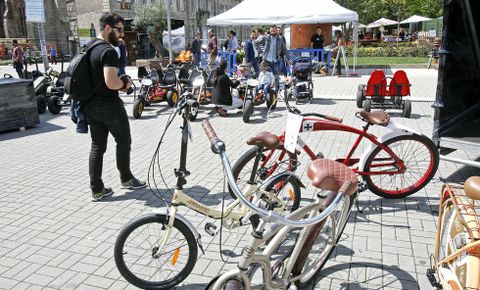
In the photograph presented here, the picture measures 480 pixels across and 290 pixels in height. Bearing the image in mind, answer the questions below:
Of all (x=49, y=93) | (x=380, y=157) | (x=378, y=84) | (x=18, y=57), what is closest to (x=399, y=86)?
(x=378, y=84)

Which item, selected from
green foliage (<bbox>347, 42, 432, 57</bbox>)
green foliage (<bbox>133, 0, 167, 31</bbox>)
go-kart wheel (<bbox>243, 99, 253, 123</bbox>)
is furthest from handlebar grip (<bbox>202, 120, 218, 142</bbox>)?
green foliage (<bbox>133, 0, 167, 31</bbox>)

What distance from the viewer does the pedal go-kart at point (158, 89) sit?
10.0 metres

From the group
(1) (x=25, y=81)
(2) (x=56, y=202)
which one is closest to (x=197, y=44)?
(1) (x=25, y=81)

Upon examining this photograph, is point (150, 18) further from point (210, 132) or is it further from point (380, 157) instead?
point (210, 132)

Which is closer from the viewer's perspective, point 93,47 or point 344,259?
point 344,259

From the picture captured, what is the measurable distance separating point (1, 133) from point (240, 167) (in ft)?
22.0

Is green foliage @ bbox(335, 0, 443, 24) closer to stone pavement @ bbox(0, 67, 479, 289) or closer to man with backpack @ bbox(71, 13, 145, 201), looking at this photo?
stone pavement @ bbox(0, 67, 479, 289)

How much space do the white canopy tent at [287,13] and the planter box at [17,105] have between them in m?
8.34

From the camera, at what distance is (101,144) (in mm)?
4648

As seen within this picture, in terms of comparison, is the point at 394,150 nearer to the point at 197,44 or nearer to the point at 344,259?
the point at 344,259

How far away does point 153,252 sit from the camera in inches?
116

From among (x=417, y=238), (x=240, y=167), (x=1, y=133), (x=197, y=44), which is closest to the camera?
(x=417, y=238)

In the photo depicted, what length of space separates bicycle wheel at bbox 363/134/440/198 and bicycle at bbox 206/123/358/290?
5.83 ft

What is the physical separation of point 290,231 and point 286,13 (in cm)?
1309
